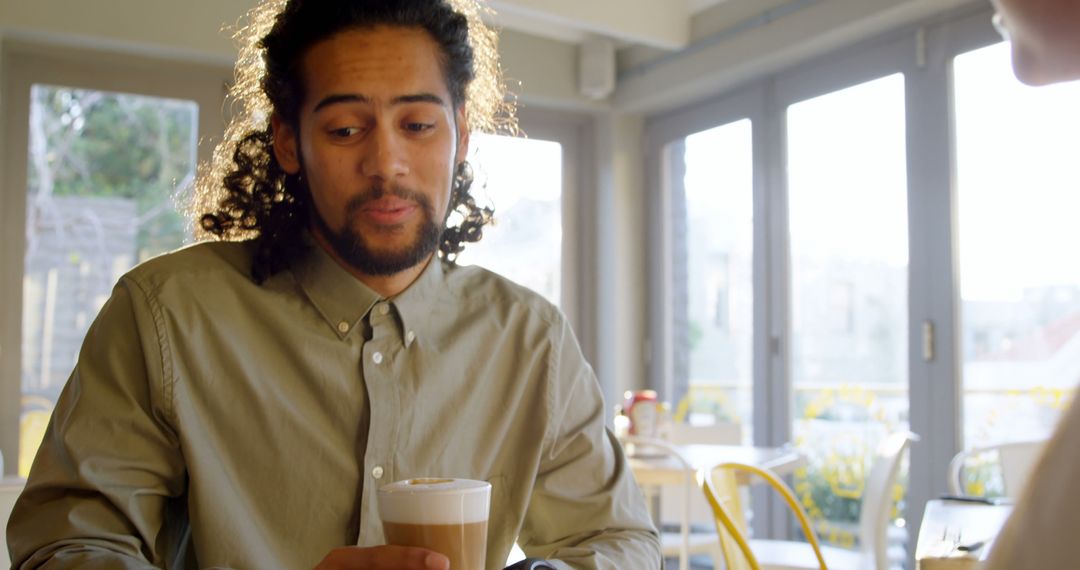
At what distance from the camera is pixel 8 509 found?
1.64 m

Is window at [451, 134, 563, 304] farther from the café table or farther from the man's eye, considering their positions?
the man's eye

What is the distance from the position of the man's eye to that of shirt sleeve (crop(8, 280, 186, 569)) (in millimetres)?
302

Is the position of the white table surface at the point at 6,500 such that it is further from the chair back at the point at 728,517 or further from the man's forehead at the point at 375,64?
the chair back at the point at 728,517

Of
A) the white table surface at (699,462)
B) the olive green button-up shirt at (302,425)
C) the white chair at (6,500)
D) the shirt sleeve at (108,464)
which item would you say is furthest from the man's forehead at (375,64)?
the white table surface at (699,462)

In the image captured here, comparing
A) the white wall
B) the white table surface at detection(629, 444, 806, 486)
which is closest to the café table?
the white table surface at detection(629, 444, 806, 486)

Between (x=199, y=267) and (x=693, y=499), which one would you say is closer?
(x=199, y=267)

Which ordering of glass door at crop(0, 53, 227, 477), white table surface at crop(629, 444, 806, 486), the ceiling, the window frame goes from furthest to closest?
the ceiling
glass door at crop(0, 53, 227, 477)
the window frame
white table surface at crop(629, 444, 806, 486)

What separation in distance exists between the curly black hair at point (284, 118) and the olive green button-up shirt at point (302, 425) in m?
0.09

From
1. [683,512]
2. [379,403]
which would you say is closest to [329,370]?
[379,403]

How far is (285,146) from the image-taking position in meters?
1.40

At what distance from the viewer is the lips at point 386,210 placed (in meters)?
1.25

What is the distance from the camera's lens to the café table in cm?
142

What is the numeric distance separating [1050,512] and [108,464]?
3.09ft

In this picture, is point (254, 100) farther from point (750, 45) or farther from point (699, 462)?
point (750, 45)
